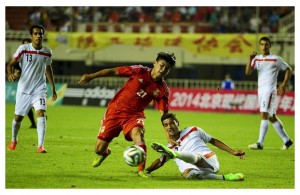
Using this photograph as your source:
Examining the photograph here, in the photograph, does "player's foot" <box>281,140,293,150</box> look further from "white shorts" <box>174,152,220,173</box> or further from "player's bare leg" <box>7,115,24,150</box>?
"player's bare leg" <box>7,115,24,150</box>

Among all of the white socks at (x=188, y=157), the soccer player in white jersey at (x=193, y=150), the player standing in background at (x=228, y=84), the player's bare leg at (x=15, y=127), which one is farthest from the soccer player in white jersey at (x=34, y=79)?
the player standing in background at (x=228, y=84)

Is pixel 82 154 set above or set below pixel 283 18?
below

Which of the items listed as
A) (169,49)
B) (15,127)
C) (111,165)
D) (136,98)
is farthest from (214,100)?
(136,98)

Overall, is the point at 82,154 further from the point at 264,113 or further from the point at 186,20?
the point at 186,20

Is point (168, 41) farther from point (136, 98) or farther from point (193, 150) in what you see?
point (193, 150)

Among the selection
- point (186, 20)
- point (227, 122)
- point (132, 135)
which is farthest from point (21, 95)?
point (186, 20)

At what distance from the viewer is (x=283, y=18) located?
101 ft

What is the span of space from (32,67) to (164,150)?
163 inches

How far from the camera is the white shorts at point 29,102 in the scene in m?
12.8

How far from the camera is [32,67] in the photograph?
41.9 ft

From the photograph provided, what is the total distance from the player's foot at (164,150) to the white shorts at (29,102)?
3.84 m

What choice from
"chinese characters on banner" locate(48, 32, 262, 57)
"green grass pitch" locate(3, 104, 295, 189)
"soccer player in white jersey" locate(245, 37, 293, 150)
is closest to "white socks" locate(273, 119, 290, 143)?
"soccer player in white jersey" locate(245, 37, 293, 150)

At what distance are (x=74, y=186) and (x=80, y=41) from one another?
20.3 m

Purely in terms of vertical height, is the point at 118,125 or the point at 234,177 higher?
the point at 118,125
